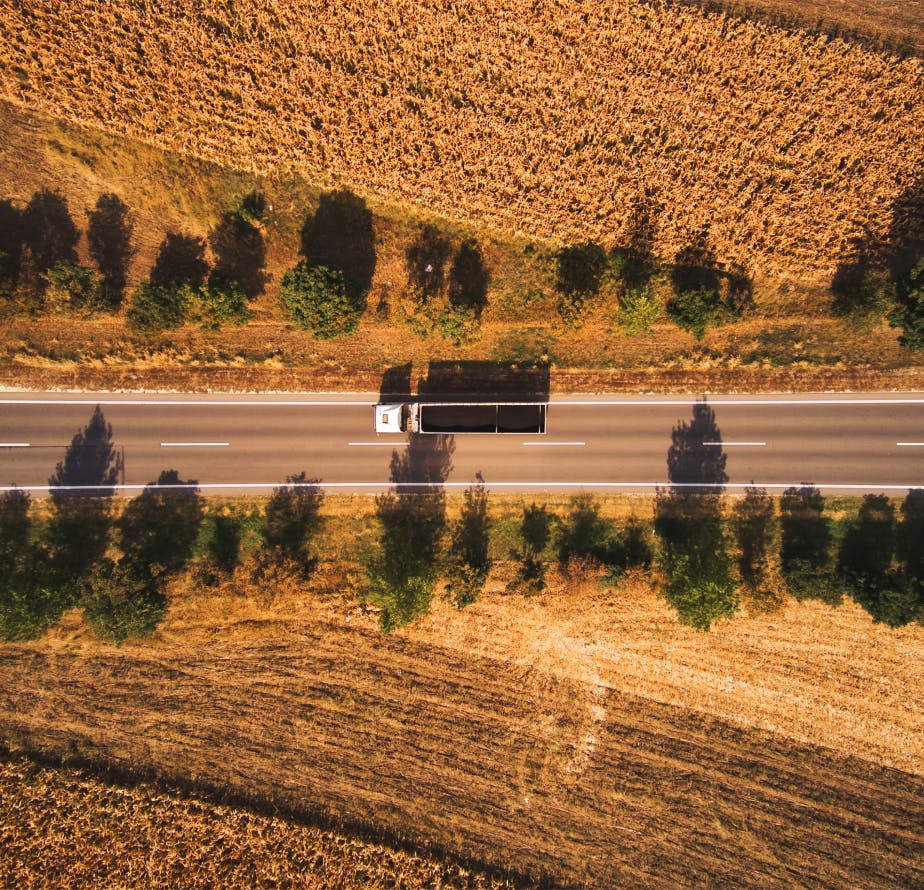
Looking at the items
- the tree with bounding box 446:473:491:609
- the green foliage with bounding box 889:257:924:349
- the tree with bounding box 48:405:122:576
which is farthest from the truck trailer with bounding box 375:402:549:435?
the green foliage with bounding box 889:257:924:349

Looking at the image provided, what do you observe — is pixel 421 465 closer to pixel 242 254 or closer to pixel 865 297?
pixel 242 254

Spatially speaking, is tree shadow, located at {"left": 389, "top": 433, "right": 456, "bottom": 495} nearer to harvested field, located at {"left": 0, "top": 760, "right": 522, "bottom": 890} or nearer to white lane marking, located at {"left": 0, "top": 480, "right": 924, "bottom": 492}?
white lane marking, located at {"left": 0, "top": 480, "right": 924, "bottom": 492}

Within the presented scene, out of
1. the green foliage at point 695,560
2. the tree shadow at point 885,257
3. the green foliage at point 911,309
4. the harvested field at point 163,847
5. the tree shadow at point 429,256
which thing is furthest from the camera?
the tree shadow at point 429,256

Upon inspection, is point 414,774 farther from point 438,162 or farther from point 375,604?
point 438,162

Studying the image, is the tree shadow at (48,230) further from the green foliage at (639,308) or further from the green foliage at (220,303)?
the green foliage at (639,308)

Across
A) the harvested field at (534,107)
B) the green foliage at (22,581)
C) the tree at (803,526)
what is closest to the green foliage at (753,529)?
the tree at (803,526)

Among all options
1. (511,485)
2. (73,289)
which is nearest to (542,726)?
(511,485)
